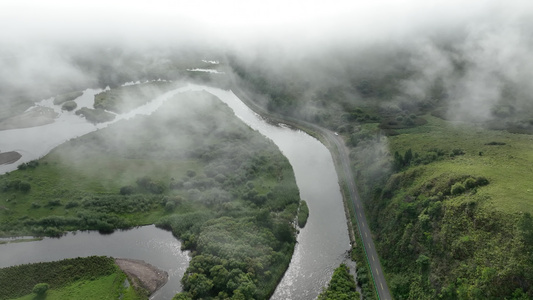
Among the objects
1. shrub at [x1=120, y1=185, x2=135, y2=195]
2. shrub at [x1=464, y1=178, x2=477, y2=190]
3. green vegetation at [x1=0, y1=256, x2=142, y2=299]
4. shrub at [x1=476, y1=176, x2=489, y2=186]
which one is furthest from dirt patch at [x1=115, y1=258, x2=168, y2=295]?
shrub at [x1=476, y1=176, x2=489, y2=186]

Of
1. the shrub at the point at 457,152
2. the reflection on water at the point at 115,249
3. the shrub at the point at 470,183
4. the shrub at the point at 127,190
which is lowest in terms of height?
the reflection on water at the point at 115,249

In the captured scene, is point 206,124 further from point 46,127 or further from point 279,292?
point 279,292

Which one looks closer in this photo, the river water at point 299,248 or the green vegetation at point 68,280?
the green vegetation at point 68,280

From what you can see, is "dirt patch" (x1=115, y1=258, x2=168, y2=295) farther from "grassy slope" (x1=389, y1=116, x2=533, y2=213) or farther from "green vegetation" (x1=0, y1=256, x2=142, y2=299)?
"grassy slope" (x1=389, y1=116, x2=533, y2=213)

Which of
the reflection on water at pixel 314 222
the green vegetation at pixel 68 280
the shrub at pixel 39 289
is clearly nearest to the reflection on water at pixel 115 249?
the green vegetation at pixel 68 280

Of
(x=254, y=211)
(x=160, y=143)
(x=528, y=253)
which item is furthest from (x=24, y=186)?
(x=528, y=253)

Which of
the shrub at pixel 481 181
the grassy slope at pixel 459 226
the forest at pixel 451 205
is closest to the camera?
the grassy slope at pixel 459 226

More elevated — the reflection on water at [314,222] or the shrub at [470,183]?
the shrub at [470,183]

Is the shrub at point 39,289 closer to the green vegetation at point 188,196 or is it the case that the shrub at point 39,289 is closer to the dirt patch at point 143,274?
the dirt patch at point 143,274
